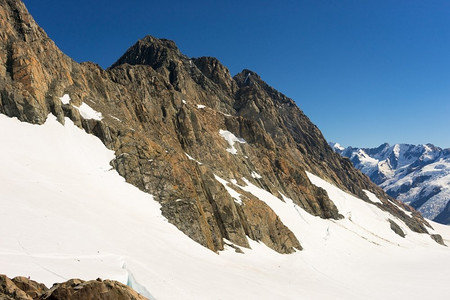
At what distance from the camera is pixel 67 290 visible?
432 inches

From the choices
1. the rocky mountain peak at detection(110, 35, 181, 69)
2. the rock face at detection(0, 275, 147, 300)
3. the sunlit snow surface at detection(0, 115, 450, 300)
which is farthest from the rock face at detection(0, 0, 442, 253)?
the rock face at detection(0, 275, 147, 300)

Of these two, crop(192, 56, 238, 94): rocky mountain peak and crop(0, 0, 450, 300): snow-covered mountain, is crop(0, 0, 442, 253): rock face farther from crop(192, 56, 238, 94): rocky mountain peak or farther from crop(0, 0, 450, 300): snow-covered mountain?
crop(192, 56, 238, 94): rocky mountain peak

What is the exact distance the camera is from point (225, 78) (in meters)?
133

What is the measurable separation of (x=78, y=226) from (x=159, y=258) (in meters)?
6.58

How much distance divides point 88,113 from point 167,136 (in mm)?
17402

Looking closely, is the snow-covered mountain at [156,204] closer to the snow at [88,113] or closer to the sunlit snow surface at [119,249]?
the sunlit snow surface at [119,249]

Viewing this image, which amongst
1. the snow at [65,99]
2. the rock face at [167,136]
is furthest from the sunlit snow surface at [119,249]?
the snow at [65,99]

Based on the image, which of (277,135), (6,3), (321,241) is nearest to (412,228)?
(277,135)

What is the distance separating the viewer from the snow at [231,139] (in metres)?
75.1

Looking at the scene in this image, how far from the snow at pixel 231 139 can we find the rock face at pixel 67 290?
62.3m

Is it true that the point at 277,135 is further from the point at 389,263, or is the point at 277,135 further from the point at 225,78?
the point at 389,263

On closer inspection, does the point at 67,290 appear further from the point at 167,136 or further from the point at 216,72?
the point at 216,72

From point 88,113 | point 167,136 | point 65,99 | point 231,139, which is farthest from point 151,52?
point 88,113

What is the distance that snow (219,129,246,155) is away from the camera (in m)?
75.1
